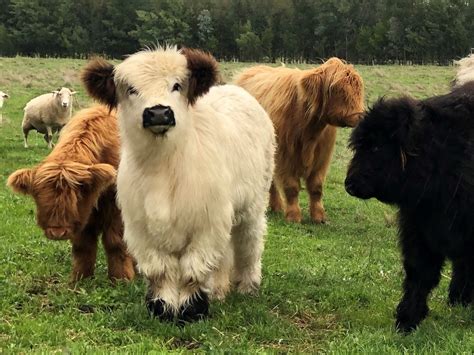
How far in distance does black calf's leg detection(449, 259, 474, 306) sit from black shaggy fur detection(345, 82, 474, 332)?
0.64 m

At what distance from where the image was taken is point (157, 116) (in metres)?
4.59

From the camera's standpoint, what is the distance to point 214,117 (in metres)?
5.54

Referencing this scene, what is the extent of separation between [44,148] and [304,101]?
817 cm

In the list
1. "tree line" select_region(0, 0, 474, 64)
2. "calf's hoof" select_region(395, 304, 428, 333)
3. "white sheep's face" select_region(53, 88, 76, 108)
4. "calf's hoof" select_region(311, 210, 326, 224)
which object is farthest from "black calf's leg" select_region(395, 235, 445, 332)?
"tree line" select_region(0, 0, 474, 64)

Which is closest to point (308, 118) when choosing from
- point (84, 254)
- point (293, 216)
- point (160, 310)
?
point (293, 216)

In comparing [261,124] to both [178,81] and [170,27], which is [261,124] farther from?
[170,27]

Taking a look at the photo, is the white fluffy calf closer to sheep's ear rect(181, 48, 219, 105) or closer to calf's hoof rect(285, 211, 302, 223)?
sheep's ear rect(181, 48, 219, 105)

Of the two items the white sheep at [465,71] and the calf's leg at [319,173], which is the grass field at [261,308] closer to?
the calf's leg at [319,173]

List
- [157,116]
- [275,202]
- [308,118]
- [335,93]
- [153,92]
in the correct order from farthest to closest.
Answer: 1. [275,202]
2. [308,118]
3. [335,93]
4. [153,92]
5. [157,116]

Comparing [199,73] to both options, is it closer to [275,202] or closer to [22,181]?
[22,181]

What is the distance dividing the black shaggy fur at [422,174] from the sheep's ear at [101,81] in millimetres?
1903

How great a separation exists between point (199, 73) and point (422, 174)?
1839mm

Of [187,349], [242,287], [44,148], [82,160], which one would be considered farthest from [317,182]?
[44,148]

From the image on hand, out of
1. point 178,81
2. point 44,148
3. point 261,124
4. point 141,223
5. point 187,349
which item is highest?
point 178,81
